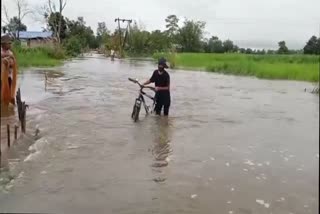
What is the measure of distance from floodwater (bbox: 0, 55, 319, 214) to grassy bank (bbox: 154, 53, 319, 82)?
409cm

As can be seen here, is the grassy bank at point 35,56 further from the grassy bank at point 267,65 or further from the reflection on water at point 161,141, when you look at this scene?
the reflection on water at point 161,141

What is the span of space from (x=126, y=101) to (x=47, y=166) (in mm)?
10116

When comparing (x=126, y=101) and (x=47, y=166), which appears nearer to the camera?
(x=47, y=166)

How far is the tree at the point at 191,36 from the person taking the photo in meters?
87.8

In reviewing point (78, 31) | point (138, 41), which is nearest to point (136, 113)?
point (138, 41)

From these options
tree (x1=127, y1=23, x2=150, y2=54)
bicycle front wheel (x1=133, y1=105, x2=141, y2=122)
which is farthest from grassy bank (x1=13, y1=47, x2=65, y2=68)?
tree (x1=127, y1=23, x2=150, y2=54)

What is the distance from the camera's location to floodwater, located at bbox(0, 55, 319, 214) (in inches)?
217

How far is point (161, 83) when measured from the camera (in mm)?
11438

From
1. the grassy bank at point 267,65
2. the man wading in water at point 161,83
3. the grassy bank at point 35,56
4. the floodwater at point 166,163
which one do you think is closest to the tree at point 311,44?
the floodwater at point 166,163

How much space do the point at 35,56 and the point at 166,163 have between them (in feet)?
107

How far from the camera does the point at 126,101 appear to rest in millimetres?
17031

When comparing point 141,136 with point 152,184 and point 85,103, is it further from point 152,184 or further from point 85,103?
point 85,103

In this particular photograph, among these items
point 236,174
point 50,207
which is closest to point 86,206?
point 50,207

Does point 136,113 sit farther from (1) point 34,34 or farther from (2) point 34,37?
(1) point 34,34
